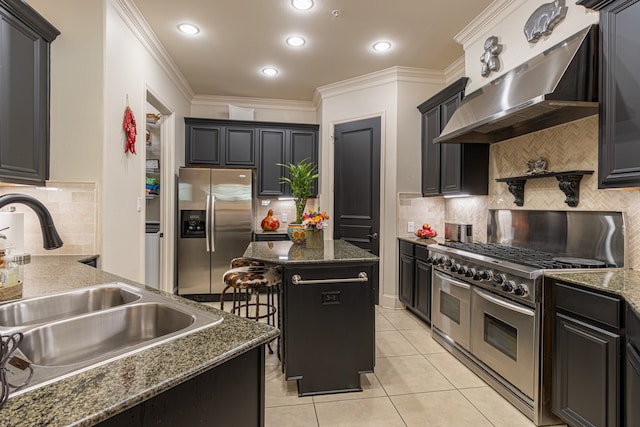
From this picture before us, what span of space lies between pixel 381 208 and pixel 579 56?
250 cm

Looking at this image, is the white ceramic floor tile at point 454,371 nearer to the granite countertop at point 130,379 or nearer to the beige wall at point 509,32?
the granite countertop at point 130,379

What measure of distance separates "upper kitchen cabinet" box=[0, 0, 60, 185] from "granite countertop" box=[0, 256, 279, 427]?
77.1 inches

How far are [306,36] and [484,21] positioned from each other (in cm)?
167

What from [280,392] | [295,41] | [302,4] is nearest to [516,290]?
[280,392]

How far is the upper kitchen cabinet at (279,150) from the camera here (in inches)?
200

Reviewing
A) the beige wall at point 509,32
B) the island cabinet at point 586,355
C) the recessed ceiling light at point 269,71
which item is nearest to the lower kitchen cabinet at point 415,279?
the island cabinet at point 586,355

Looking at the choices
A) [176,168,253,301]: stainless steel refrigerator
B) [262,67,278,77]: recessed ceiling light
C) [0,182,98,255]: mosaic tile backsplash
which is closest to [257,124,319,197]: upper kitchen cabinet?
[176,168,253,301]: stainless steel refrigerator

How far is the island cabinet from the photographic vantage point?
5.09 feet

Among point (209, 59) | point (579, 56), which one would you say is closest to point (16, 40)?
point (209, 59)

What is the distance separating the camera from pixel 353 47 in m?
3.58

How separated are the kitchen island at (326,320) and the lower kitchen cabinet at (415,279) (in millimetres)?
1297

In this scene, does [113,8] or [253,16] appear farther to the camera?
[253,16]

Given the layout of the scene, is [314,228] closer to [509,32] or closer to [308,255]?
[308,255]

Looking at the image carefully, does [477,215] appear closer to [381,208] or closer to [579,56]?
[381,208]
